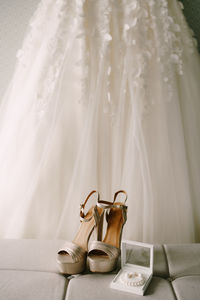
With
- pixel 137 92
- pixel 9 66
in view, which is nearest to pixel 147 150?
pixel 137 92

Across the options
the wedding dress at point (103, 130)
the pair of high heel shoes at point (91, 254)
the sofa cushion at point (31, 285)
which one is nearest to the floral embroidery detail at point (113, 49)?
the wedding dress at point (103, 130)

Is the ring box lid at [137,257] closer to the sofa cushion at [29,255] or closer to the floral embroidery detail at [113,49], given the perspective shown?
the sofa cushion at [29,255]

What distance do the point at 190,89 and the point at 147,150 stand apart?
0.37 metres

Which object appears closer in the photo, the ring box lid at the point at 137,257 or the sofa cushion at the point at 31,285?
the sofa cushion at the point at 31,285

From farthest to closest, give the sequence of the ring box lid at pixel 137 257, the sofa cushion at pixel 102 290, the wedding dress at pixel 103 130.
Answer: the wedding dress at pixel 103 130 < the ring box lid at pixel 137 257 < the sofa cushion at pixel 102 290

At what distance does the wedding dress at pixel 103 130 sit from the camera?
3.37ft

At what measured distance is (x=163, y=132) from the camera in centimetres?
106

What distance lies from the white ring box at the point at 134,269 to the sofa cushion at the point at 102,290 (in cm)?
2

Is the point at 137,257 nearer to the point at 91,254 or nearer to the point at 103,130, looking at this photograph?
the point at 91,254

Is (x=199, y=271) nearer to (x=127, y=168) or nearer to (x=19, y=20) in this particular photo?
(x=127, y=168)

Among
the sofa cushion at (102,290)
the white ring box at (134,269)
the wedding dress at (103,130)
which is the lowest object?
the sofa cushion at (102,290)

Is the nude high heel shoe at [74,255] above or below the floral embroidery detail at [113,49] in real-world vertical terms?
below

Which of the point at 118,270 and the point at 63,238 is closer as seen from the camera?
the point at 118,270

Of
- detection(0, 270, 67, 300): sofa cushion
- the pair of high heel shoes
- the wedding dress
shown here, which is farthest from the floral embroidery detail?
detection(0, 270, 67, 300): sofa cushion
